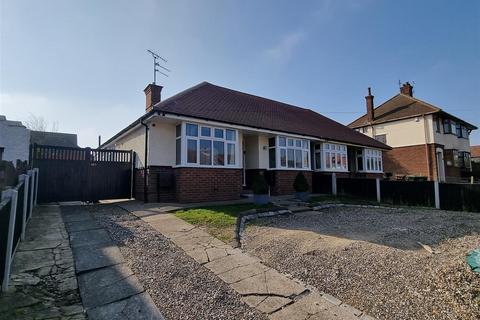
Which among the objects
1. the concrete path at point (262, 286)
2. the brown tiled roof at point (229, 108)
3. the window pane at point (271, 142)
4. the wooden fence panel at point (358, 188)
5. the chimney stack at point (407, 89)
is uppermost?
the chimney stack at point (407, 89)

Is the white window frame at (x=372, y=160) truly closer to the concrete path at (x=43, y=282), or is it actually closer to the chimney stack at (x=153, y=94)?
the chimney stack at (x=153, y=94)

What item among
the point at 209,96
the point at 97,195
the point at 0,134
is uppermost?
the point at 209,96

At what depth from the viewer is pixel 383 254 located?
4.50 metres

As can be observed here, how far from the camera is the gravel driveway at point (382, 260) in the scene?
2.96m

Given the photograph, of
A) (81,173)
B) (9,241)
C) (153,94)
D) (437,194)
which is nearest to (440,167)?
(437,194)

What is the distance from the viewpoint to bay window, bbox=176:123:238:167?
9773mm

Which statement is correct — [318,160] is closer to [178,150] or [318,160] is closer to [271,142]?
[271,142]

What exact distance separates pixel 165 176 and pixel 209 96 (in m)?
5.60

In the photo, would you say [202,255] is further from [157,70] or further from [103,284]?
[157,70]

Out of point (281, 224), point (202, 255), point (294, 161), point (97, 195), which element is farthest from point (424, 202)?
point (97, 195)

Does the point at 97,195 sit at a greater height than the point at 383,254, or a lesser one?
greater

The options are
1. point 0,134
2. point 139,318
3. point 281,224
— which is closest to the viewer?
point 139,318

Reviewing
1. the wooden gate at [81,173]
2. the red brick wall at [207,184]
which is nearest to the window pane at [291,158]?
the red brick wall at [207,184]

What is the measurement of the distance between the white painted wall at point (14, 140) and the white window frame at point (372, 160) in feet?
65.5
